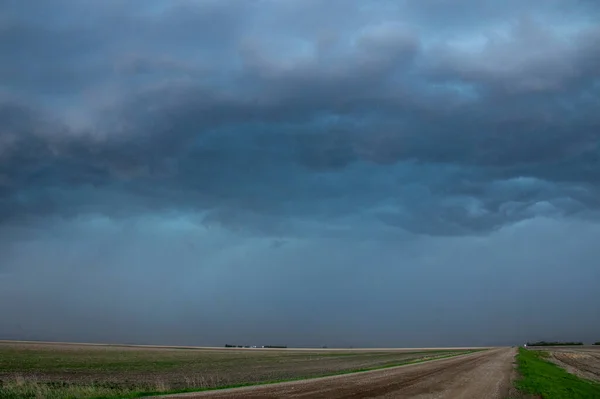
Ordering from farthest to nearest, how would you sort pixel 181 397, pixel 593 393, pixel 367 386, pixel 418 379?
pixel 418 379 → pixel 593 393 → pixel 367 386 → pixel 181 397

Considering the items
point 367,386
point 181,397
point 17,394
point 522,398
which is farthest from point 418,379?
point 17,394

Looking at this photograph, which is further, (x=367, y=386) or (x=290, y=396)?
(x=367, y=386)

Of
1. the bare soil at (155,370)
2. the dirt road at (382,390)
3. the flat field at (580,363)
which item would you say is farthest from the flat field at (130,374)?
the flat field at (580,363)

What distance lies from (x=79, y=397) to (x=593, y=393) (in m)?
32.5

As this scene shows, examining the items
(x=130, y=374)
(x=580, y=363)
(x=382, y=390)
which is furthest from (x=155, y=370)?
(x=580, y=363)

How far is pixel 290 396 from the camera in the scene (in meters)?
27.4

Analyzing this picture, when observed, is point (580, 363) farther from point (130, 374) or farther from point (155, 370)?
point (130, 374)

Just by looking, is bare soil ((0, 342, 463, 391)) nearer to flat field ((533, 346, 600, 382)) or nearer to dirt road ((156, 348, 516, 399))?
dirt road ((156, 348, 516, 399))

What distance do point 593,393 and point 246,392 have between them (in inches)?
951

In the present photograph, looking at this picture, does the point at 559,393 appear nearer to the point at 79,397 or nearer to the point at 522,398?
the point at 522,398

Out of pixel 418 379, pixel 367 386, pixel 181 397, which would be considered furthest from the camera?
pixel 418 379

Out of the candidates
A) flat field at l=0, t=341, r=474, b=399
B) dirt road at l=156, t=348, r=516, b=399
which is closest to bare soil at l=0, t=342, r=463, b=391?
flat field at l=0, t=341, r=474, b=399

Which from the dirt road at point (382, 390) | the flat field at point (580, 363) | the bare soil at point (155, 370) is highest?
the dirt road at point (382, 390)

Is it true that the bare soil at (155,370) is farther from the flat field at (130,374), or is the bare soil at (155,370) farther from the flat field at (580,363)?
the flat field at (580,363)
